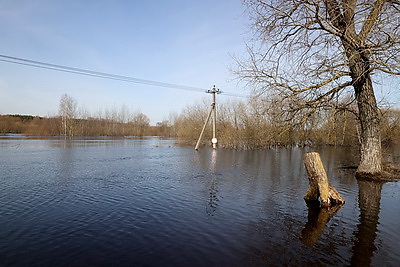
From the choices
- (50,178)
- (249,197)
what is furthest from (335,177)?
(50,178)

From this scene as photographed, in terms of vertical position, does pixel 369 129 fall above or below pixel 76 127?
below

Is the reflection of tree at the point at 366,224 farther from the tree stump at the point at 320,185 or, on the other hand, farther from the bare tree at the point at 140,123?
the bare tree at the point at 140,123

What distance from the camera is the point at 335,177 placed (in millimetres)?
13625

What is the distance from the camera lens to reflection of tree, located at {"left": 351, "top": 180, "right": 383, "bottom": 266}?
502cm

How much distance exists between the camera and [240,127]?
39.0 metres

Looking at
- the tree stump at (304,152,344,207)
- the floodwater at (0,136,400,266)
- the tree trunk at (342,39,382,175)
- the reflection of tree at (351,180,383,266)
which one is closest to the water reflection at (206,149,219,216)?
the floodwater at (0,136,400,266)

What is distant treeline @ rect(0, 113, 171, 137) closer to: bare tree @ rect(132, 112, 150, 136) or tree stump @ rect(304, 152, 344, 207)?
bare tree @ rect(132, 112, 150, 136)

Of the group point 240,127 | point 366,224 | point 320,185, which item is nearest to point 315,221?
point 366,224

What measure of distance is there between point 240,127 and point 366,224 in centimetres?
3238

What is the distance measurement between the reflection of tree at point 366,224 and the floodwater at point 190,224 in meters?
0.02

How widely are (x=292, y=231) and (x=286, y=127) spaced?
23.6 feet

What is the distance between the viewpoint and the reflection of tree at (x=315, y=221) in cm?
591

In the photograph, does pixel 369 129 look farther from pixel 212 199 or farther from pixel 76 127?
pixel 76 127

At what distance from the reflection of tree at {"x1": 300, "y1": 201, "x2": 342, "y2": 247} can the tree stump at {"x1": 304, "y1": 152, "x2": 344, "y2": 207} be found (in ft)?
0.70
